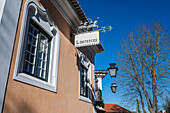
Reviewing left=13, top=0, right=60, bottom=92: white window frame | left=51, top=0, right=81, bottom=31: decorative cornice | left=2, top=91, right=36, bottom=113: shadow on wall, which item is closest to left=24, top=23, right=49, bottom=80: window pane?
left=13, top=0, right=60, bottom=92: white window frame

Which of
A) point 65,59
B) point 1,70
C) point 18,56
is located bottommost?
point 1,70

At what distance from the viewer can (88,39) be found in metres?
5.52

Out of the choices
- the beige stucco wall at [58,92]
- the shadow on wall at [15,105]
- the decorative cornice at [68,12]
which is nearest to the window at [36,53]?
the beige stucco wall at [58,92]

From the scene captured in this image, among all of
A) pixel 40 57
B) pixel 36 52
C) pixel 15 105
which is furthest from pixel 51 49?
pixel 15 105

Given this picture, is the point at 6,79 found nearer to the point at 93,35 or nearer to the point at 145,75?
the point at 93,35

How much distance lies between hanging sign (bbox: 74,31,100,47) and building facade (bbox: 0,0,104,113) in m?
0.45

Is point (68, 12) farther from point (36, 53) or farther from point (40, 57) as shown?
point (36, 53)

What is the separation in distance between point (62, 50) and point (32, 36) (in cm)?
151

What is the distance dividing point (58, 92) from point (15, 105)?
1.76 m

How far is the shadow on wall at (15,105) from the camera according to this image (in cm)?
274

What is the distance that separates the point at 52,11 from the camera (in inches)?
197

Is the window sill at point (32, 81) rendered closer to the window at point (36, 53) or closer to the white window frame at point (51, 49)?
the white window frame at point (51, 49)

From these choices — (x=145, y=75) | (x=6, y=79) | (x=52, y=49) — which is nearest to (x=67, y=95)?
(x=52, y=49)

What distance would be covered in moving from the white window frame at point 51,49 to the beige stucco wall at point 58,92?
0.09m
